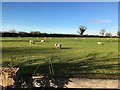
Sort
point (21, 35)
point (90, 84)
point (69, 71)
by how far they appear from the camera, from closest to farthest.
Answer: point (90, 84)
point (69, 71)
point (21, 35)

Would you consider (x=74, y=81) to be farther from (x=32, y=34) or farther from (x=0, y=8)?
(x=32, y=34)

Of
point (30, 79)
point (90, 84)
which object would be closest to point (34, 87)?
point (30, 79)

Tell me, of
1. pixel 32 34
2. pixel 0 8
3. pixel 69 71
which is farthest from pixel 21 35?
pixel 0 8

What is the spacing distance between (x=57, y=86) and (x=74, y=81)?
0.94 feet

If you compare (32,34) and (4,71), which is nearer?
(4,71)

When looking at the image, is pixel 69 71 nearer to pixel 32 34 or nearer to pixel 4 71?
pixel 4 71

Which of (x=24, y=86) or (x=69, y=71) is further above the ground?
(x=24, y=86)

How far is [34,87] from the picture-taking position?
4.89m

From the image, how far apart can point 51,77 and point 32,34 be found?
82.5 m

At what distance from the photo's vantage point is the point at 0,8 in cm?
632

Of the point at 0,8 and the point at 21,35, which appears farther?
the point at 21,35

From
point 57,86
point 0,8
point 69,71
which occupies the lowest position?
point 69,71

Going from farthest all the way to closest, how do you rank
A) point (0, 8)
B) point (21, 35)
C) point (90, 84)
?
point (21, 35), point (0, 8), point (90, 84)

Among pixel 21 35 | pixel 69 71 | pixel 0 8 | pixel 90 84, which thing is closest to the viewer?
pixel 90 84
